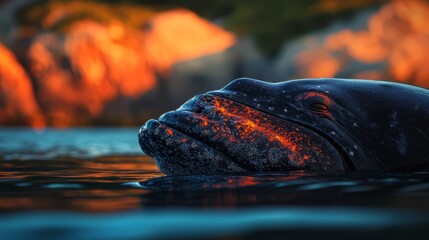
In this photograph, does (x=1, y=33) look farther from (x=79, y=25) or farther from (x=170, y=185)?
(x=170, y=185)

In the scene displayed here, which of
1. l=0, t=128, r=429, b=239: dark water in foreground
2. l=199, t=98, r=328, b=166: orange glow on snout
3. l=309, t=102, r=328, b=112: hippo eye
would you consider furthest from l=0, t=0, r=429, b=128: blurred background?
l=0, t=128, r=429, b=239: dark water in foreground

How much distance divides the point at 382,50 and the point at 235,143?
109 ft

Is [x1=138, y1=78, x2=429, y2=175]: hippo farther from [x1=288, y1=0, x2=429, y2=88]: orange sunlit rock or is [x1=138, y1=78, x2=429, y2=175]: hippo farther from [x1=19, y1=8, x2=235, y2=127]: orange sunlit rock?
[x1=19, y1=8, x2=235, y2=127]: orange sunlit rock

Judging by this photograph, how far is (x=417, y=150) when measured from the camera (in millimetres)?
5223

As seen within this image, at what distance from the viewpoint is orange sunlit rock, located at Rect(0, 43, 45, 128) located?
121 feet

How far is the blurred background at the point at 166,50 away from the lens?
1455 inches

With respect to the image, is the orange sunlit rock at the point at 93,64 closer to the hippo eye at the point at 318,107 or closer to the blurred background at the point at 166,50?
the blurred background at the point at 166,50

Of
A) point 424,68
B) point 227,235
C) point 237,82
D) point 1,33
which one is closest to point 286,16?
point 424,68

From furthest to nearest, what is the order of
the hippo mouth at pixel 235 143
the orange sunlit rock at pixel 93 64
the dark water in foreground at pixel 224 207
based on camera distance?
the orange sunlit rock at pixel 93 64, the hippo mouth at pixel 235 143, the dark water in foreground at pixel 224 207

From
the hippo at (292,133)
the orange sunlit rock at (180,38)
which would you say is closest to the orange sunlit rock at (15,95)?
the orange sunlit rock at (180,38)

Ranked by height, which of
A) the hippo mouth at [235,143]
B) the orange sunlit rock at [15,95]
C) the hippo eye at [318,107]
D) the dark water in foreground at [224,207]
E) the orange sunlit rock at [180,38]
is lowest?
the dark water in foreground at [224,207]

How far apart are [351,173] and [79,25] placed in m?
34.6

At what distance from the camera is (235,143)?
514cm

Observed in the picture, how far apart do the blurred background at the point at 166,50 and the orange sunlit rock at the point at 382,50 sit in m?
0.06
